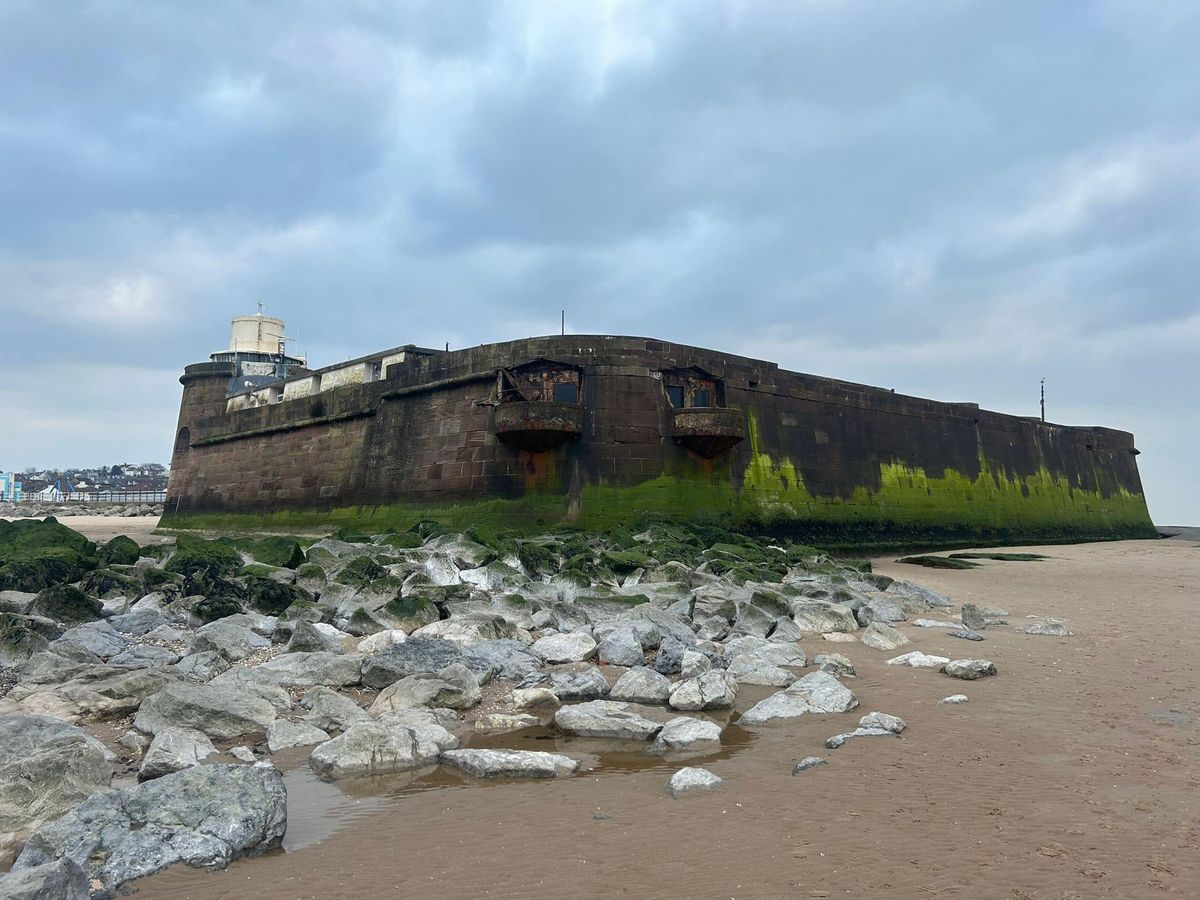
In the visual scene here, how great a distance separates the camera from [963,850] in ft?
10.0

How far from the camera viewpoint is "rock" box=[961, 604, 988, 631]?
838cm

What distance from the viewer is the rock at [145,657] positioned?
578 centimetres

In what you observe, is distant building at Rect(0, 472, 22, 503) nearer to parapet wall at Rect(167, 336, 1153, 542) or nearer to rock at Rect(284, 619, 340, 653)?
parapet wall at Rect(167, 336, 1153, 542)

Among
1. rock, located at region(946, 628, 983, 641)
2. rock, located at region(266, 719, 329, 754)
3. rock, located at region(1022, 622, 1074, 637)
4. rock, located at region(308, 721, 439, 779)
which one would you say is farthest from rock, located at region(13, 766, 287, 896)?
rock, located at region(1022, 622, 1074, 637)

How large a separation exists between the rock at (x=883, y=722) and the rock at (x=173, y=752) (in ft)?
11.1

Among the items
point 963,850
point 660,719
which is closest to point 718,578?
point 660,719

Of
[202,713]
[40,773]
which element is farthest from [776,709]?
[40,773]

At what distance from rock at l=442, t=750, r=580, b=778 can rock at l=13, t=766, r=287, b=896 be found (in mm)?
970

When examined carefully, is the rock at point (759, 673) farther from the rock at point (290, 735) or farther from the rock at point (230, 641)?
the rock at point (230, 641)

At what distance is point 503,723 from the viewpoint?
490 cm

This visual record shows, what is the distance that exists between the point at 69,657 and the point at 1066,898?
5.80m

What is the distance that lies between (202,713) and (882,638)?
5.31 m

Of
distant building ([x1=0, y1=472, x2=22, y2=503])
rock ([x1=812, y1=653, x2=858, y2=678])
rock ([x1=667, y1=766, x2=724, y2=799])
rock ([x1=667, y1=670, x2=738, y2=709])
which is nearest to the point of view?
rock ([x1=667, y1=766, x2=724, y2=799])

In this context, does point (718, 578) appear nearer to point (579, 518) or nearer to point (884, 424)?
point (579, 518)
